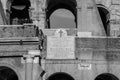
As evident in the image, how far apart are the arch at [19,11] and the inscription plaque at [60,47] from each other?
44.5 ft

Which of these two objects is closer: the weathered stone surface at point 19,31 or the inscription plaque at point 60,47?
the weathered stone surface at point 19,31

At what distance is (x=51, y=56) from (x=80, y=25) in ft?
16.0

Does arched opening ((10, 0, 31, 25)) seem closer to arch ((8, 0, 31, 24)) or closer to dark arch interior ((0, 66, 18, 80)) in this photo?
arch ((8, 0, 31, 24))

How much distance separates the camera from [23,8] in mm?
37812

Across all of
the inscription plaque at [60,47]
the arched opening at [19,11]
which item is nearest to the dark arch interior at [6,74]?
the inscription plaque at [60,47]

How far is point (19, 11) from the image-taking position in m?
38.6

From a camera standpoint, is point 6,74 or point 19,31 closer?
point 19,31

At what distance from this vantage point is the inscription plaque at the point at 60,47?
77.6 feet

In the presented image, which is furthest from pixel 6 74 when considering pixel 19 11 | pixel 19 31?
pixel 19 11

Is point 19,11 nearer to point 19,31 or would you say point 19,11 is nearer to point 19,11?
point 19,11

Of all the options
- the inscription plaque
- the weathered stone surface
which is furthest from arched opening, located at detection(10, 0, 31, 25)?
the weathered stone surface

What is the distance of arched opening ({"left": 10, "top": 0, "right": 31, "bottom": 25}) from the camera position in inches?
1464

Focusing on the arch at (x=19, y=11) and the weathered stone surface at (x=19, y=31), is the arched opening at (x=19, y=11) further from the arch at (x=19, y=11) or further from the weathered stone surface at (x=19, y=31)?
the weathered stone surface at (x=19, y=31)

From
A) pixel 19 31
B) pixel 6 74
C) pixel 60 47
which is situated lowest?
pixel 6 74
